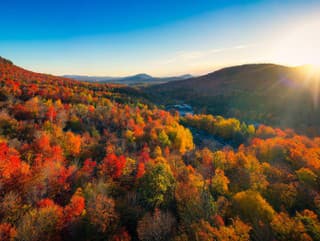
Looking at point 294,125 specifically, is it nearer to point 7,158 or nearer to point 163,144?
point 163,144

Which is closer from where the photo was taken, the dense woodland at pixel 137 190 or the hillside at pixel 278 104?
the dense woodland at pixel 137 190

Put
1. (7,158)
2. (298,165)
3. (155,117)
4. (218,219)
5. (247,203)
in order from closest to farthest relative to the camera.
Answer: (218,219), (247,203), (7,158), (298,165), (155,117)

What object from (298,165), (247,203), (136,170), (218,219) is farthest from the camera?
(298,165)

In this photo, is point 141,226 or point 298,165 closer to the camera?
point 141,226

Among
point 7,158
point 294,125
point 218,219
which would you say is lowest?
point 294,125

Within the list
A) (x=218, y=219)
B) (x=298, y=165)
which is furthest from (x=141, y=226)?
(x=298, y=165)

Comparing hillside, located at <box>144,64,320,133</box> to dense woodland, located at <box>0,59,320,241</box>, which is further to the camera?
hillside, located at <box>144,64,320,133</box>

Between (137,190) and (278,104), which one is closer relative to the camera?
(137,190)

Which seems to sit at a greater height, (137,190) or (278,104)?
(278,104)
